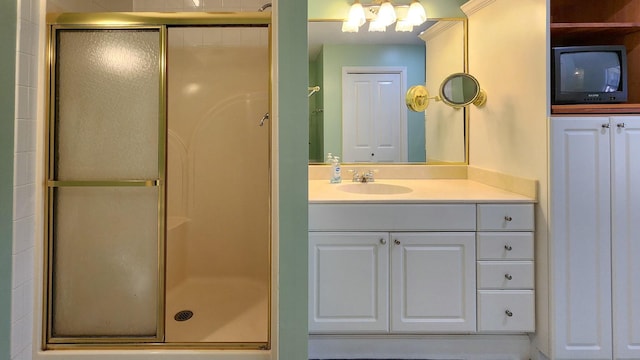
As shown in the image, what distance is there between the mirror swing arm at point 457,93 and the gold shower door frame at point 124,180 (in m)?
1.10

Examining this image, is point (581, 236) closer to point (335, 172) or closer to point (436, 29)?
point (335, 172)

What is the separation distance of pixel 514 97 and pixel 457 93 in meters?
0.39

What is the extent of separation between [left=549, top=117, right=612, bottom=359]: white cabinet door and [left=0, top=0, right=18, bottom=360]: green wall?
236 cm

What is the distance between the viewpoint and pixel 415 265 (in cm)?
178

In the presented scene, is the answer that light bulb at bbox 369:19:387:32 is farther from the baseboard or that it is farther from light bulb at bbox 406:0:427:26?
the baseboard

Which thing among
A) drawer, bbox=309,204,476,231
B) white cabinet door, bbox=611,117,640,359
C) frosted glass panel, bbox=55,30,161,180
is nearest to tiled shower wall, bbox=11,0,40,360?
frosted glass panel, bbox=55,30,161,180

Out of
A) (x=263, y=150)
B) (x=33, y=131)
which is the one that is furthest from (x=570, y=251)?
(x=33, y=131)

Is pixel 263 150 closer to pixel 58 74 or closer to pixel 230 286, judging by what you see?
pixel 230 286

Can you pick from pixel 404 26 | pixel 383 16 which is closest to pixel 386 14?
pixel 383 16

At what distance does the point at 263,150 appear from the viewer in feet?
8.90

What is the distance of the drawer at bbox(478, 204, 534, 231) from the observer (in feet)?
5.74

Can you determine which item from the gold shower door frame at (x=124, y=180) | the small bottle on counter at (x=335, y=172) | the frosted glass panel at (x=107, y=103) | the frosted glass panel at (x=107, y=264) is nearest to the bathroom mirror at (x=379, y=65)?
the small bottle on counter at (x=335, y=172)

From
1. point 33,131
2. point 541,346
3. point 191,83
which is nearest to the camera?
point 33,131

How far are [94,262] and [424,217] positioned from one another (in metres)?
1.60
